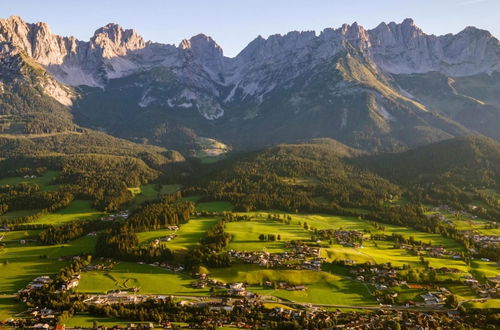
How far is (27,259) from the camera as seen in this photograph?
133125 millimetres

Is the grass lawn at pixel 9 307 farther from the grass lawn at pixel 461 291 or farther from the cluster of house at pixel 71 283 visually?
the grass lawn at pixel 461 291

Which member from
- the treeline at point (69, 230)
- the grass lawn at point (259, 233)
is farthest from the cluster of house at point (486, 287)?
the treeline at point (69, 230)

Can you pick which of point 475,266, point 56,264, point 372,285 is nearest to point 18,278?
point 56,264

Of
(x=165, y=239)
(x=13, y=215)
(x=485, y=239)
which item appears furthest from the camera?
(x=13, y=215)

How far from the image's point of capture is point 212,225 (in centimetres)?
17100

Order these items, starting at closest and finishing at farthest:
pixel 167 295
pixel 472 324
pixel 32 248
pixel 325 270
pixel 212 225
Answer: pixel 472 324 → pixel 167 295 → pixel 325 270 → pixel 32 248 → pixel 212 225

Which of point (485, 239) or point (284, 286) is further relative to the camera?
point (485, 239)

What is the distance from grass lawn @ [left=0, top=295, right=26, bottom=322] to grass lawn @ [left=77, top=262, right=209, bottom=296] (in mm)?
14345

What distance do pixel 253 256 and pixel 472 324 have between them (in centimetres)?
6227

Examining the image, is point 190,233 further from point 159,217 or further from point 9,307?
point 9,307

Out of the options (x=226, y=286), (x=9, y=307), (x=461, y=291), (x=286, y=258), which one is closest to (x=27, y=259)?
(x=9, y=307)

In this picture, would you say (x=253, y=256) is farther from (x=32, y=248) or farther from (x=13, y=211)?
(x=13, y=211)

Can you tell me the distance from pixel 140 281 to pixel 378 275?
2701 inches

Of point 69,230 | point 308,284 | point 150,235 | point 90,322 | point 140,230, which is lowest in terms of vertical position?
point 90,322
